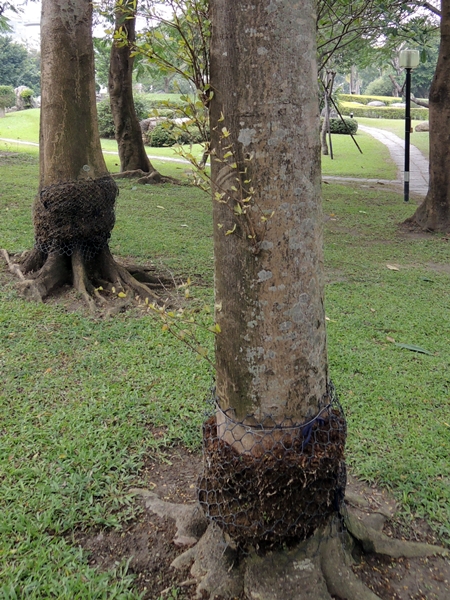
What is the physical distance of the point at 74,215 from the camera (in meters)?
5.05

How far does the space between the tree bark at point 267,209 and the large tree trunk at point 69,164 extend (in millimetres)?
3154

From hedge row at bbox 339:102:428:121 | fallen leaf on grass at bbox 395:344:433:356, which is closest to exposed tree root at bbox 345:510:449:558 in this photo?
fallen leaf on grass at bbox 395:344:433:356

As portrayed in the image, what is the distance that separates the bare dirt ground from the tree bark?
0.74 meters

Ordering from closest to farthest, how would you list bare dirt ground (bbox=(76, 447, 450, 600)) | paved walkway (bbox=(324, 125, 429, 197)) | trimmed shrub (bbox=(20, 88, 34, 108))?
bare dirt ground (bbox=(76, 447, 450, 600)) < paved walkway (bbox=(324, 125, 429, 197)) < trimmed shrub (bbox=(20, 88, 34, 108))

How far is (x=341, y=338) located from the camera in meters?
4.61

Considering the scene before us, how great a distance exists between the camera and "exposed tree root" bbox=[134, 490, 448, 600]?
6.70 feet

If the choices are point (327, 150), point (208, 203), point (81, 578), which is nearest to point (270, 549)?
point (81, 578)

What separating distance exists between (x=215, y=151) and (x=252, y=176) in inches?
6.3

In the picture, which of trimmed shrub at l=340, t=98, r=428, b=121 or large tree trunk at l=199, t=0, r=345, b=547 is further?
trimmed shrub at l=340, t=98, r=428, b=121

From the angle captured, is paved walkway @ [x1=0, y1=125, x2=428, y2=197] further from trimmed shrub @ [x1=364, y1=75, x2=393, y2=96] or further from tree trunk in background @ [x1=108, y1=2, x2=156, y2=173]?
trimmed shrub @ [x1=364, y1=75, x2=393, y2=96]

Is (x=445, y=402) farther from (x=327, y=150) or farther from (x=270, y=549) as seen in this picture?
(x=327, y=150)

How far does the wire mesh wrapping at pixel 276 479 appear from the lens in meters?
1.99

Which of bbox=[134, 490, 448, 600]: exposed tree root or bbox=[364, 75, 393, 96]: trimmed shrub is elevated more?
bbox=[364, 75, 393, 96]: trimmed shrub

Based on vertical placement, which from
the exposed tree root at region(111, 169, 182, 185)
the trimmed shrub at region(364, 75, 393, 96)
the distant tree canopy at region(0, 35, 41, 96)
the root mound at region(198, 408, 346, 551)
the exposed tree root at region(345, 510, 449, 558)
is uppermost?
the trimmed shrub at region(364, 75, 393, 96)
